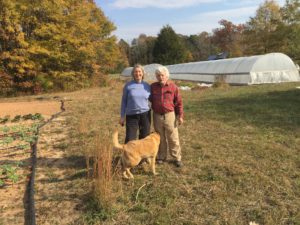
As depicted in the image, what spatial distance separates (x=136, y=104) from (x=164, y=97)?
428mm

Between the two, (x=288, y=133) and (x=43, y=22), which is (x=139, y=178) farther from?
(x=43, y=22)

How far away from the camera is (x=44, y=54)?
20.7 metres

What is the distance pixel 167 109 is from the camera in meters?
4.97

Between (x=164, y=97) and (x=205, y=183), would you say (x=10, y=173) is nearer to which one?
(x=164, y=97)

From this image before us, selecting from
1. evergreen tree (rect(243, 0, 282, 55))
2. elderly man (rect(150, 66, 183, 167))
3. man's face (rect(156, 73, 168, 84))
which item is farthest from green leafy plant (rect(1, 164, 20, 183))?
evergreen tree (rect(243, 0, 282, 55))

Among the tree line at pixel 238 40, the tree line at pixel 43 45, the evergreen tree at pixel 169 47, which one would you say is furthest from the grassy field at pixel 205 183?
the evergreen tree at pixel 169 47

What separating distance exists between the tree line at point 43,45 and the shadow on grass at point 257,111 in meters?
12.8

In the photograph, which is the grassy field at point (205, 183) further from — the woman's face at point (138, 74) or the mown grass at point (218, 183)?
the woman's face at point (138, 74)

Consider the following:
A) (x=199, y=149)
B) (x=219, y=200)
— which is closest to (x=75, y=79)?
(x=199, y=149)

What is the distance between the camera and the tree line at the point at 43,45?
65.4 feet

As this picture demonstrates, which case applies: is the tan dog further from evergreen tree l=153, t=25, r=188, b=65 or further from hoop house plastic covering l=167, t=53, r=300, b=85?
evergreen tree l=153, t=25, r=188, b=65

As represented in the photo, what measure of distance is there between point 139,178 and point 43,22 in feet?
62.2

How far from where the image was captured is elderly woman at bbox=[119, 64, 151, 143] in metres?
4.90

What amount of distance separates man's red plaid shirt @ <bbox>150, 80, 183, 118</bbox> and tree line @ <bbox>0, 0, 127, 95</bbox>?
16.7m
